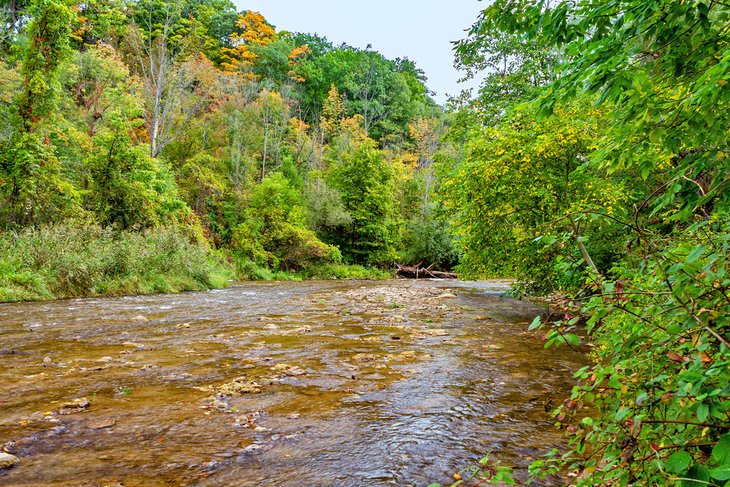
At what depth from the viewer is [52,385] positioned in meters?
4.61

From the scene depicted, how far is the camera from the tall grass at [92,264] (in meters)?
11.3

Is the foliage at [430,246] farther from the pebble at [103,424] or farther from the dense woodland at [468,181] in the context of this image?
the pebble at [103,424]

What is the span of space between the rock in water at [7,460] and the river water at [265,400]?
64 millimetres

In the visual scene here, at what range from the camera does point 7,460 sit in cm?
296

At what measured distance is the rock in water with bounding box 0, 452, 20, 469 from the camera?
292 centimetres

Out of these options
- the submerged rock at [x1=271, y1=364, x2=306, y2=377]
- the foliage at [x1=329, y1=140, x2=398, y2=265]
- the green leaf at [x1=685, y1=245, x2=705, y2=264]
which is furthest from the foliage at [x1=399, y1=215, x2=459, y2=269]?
the green leaf at [x1=685, y1=245, x2=705, y2=264]

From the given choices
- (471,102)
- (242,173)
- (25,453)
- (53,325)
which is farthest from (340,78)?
(25,453)

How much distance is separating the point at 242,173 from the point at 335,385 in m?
27.3

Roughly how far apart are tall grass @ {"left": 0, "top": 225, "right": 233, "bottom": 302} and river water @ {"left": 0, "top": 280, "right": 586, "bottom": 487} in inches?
126

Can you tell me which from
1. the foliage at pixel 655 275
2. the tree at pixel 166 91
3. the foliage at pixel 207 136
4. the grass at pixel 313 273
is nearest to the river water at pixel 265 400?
the foliage at pixel 655 275

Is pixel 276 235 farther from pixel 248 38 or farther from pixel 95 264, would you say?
pixel 248 38

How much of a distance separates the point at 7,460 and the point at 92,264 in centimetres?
1086

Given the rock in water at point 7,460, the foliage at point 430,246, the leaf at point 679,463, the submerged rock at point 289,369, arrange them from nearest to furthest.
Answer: the leaf at point 679,463
the rock in water at point 7,460
the submerged rock at point 289,369
the foliage at point 430,246

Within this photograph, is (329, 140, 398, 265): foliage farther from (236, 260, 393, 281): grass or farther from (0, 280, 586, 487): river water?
(0, 280, 586, 487): river water
